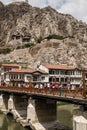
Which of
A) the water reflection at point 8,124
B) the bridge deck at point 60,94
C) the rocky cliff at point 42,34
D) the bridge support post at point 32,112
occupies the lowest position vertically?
the water reflection at point 8,124

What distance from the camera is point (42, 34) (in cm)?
16675

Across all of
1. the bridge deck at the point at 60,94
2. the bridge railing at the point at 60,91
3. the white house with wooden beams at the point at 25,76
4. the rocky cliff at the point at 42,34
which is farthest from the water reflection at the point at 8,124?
the rocky cliff at the point at 42,34

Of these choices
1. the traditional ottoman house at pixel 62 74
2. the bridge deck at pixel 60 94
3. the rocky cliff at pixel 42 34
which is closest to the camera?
the bridge deck at pixel 60 94

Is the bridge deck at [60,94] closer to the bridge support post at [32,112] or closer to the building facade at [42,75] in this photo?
the bridge support post at [32,112]

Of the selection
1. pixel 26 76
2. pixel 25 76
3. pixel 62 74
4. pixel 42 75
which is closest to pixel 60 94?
pixel 25 76

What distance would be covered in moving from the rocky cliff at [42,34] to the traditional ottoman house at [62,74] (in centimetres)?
2578

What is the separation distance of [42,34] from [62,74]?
68.7 metres

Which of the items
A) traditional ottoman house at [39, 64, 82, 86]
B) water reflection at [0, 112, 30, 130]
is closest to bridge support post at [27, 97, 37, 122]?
water reflection at [0, 112, 30, 130]

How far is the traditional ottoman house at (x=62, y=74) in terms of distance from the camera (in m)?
97.6

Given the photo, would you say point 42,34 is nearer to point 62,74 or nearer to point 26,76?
point 62,74

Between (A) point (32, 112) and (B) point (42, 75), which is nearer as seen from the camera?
(A) point (32, 112)

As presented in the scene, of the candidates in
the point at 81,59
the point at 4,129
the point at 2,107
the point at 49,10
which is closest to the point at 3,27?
the point at 49,10

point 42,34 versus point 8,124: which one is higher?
point 42,34

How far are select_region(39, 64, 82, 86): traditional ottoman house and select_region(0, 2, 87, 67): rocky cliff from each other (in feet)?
84.6
